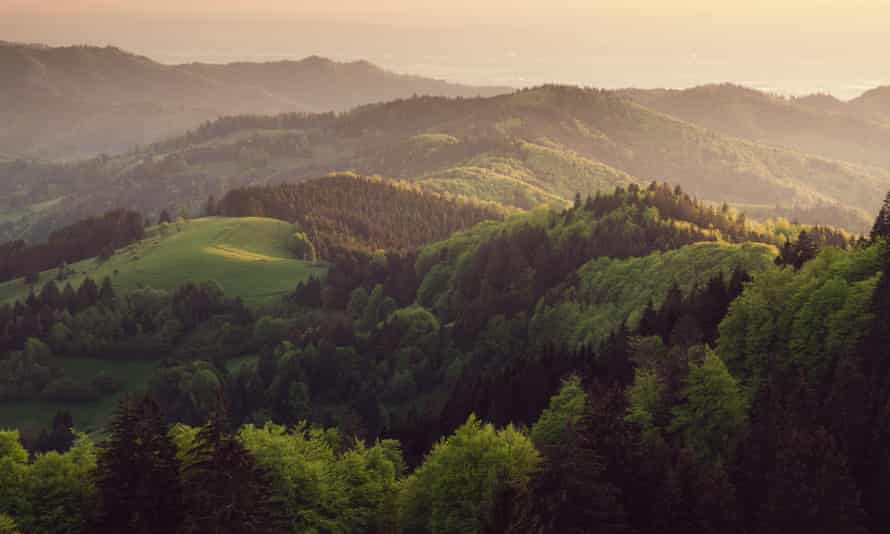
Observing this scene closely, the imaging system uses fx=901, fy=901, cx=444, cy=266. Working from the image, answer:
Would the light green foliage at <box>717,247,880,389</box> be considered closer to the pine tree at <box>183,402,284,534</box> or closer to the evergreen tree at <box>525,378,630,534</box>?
the evergreen tree at <box>525,378,630,534</box>

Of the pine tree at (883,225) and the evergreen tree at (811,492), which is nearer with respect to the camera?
the evergreen tree at (811,492)

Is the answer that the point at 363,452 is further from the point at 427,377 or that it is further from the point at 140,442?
the point at 427,377

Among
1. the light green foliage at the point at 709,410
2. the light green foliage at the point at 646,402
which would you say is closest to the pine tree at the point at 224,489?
the light green foliage at the point at 646,402

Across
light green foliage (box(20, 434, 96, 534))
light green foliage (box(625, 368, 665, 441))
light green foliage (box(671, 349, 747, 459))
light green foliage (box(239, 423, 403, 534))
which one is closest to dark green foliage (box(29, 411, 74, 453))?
light green foliage (box(20, 434, 96, 534))

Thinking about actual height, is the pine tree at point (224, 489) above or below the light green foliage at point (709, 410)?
below

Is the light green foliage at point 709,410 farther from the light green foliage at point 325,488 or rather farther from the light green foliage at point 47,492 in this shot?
the light green foliage at point 47,492

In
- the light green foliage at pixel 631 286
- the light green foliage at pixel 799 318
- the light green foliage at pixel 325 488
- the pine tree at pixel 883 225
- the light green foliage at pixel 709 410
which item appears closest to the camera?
the light green foliage at pixel 325 488
